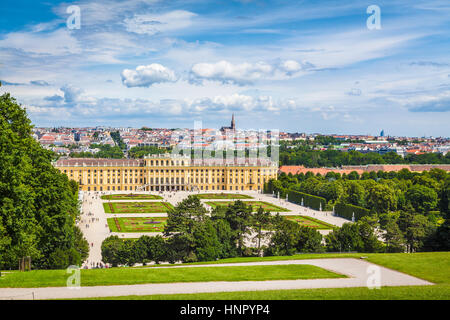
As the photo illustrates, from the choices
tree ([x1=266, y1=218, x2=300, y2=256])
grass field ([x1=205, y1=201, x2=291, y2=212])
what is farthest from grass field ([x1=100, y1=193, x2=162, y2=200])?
tree ([x1=266, y1=218, x2=300, y2=256])

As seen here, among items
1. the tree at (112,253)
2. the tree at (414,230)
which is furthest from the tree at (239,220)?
the tree at (414,230)

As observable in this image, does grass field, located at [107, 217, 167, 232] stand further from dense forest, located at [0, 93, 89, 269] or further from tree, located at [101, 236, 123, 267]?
dense forest, located at [0, 93, 89, 269]

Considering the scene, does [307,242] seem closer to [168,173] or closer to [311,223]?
[311,223]

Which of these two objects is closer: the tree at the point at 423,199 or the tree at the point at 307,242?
the tree at the point at 307,242

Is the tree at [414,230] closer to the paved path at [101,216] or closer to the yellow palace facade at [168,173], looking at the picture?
the paved path at [101,216]
